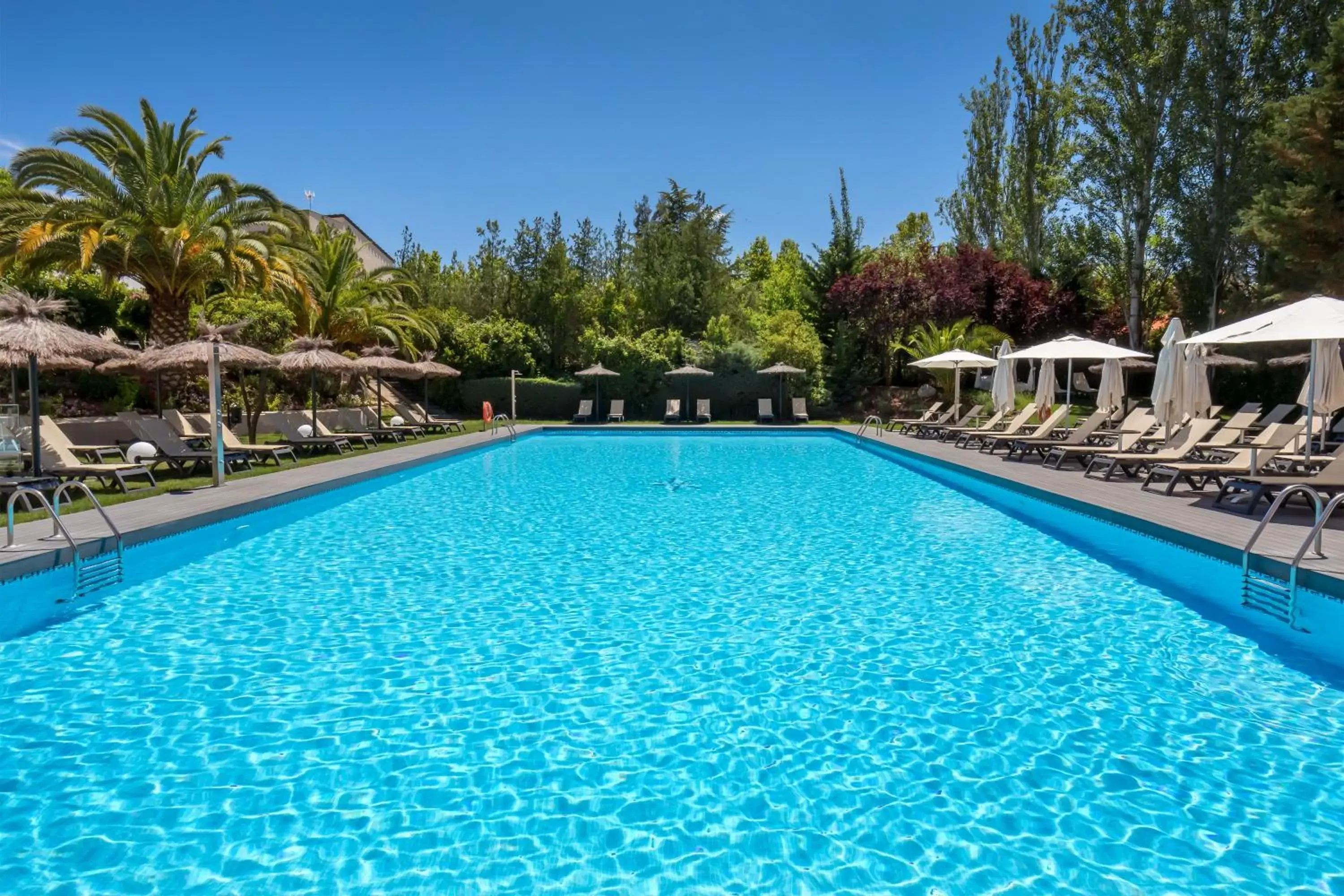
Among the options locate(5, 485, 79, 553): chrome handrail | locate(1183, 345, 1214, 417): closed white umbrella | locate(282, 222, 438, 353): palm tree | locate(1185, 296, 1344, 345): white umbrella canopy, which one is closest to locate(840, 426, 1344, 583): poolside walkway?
locate(1183, 345, 1214, 417): closed white umbrella

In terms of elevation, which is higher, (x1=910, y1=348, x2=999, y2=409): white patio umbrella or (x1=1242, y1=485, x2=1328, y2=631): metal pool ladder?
(x1=910, y1=348, x2=999, y2=409): white patio umbrella

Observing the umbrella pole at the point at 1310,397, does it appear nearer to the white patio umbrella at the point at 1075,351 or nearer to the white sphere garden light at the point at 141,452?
the white patio umbrella at the point at 1075,351

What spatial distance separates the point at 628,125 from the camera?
26.4 m

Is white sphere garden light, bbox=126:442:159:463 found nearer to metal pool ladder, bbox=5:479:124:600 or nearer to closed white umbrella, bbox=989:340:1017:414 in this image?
metal pool ladder, bbox=5:479:124:600

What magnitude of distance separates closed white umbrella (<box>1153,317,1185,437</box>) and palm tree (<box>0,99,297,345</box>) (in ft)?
53.9

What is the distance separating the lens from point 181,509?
846cm

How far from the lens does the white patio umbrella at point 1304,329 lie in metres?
8.31

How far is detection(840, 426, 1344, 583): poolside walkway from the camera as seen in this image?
634 centimetres

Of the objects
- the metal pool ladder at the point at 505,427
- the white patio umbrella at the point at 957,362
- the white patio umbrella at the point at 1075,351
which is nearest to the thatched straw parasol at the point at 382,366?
the metal pool ladder at the point at 505,427

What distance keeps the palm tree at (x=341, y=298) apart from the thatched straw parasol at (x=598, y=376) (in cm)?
512

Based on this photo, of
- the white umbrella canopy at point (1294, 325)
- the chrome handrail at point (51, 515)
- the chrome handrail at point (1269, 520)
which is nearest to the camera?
the chrome handrail at point (1269, 520)

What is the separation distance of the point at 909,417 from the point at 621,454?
1244cm

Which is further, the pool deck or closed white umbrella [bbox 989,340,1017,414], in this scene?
closed white umbrella [bbox 989,340,1017,414]

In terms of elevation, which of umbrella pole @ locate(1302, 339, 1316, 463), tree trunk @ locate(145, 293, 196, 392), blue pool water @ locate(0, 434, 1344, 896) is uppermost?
tree trunk @ locate(145, 293, 196, 392)
